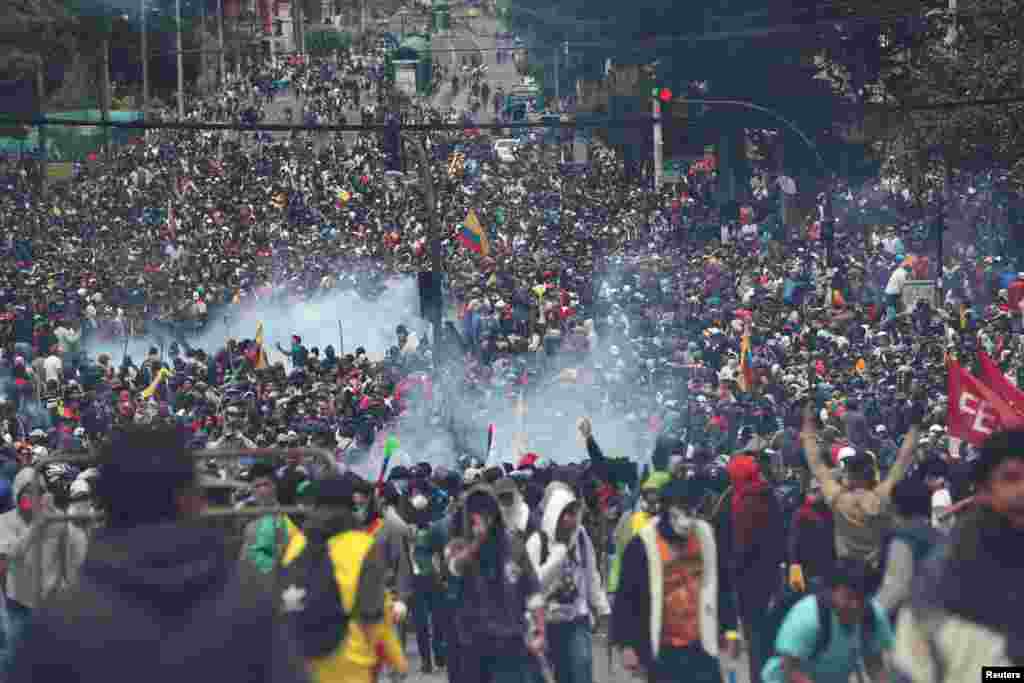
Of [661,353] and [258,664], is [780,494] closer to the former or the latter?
[258,664]

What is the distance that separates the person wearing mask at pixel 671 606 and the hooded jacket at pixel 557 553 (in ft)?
3.04

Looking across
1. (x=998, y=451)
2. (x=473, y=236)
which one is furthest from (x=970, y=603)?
(x=473, y=236)

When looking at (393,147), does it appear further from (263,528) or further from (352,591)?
(352,591)

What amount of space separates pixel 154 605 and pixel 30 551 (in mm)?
2458

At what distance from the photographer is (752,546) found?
8.87 m

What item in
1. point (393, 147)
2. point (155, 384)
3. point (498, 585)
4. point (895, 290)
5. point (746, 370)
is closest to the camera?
point (498, 585)

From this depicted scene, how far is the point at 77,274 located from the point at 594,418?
15.4m

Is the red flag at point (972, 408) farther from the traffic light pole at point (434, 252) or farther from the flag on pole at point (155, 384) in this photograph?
the flag on pole at point (155, 384)

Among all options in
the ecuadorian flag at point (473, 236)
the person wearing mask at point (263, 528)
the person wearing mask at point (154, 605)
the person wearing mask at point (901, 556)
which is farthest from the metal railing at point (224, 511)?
the ecuadorian flag at point (473, 236)

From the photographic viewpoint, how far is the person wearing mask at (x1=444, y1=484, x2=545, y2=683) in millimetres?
7453

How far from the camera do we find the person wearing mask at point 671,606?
22.6ft

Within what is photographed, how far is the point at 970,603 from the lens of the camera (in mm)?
3785

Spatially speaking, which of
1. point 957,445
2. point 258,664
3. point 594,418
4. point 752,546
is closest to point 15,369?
point 594,418

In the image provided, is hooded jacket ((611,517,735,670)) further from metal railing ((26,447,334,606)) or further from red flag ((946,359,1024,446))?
red flag ((946,359,1024,446))
